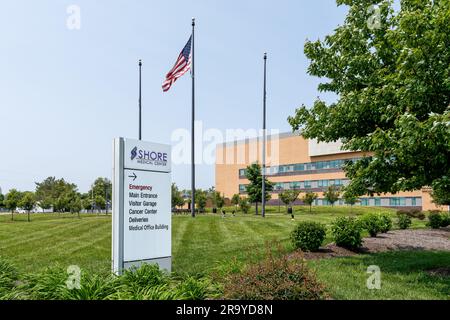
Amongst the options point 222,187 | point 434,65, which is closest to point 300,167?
point 222,187

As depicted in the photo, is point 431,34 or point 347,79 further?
point 347,79

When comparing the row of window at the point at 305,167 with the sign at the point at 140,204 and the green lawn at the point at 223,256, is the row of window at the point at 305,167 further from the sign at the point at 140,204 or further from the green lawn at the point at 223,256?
the sign at the point at 140,204

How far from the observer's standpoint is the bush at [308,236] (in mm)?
14062

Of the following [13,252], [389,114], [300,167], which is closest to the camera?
[389,114]

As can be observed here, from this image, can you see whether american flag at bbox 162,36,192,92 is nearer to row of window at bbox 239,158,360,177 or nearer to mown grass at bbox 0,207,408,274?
mown grass at bbox 0,207,408,274

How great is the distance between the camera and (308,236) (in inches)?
553

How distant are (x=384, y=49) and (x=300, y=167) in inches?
2676

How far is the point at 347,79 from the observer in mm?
12391
